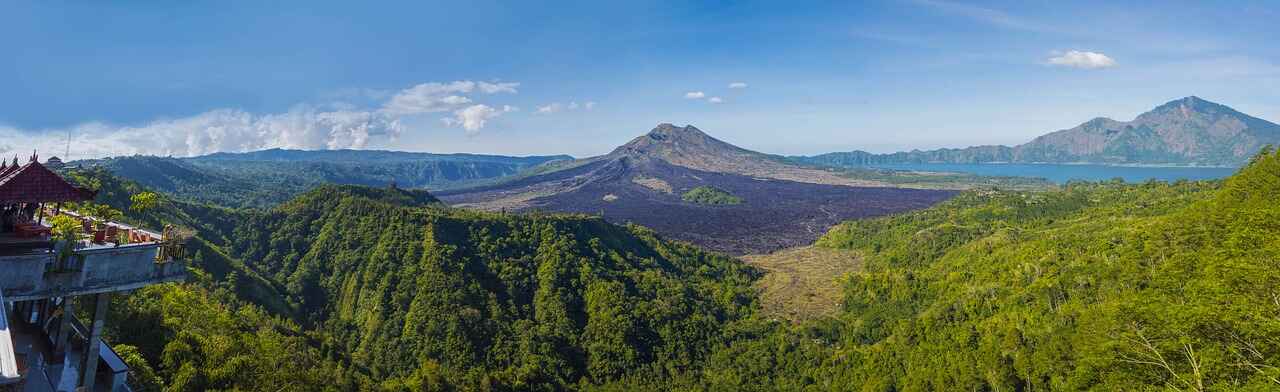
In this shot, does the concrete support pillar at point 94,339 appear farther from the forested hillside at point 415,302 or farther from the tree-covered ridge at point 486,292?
the tree-covered ridge at point 486,292

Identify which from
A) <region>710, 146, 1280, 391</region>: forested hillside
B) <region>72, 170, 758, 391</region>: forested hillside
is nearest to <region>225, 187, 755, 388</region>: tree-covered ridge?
<region>72, 170, 758, 391</region>: forested hillside

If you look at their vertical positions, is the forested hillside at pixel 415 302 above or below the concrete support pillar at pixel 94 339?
below

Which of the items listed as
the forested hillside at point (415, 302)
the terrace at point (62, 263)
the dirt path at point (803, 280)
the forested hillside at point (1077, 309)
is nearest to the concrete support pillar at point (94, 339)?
the terrace at point (62, 263)

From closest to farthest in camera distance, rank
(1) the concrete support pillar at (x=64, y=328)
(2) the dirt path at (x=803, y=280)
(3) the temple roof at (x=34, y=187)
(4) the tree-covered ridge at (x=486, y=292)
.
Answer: (3) the temple roof at (x=34, y=187), (1) the concrete support pillar at (x=64, y=328), (4) the tree-covered ridge at (x=486, y=292), (2) the dirt path at (x=803, y=280)

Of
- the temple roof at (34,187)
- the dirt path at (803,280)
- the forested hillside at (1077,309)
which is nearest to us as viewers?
the temple roof at (34,187)

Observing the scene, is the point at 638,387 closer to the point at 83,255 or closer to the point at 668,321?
the point at 668,321

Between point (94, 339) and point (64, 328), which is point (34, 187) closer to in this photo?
point (64, 328)

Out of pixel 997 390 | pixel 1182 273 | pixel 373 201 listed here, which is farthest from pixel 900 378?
pixel 373 201
